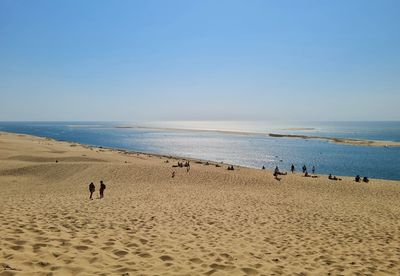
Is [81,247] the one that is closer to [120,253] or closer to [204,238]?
[120,253]

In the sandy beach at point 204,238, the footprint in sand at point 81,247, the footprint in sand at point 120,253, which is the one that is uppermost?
the footprint in sand at point 81,247

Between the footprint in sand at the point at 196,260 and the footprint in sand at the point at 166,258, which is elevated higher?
the footprint in sand at the point at 166,258

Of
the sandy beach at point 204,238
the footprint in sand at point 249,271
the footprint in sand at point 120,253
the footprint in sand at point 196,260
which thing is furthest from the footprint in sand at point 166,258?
the footprint in sand at point 249,271

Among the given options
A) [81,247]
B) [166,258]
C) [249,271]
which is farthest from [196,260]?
[81,247]

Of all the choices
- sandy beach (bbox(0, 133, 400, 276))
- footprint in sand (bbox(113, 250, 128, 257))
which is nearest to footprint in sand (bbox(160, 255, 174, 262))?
sandy beach (bbox(0, 133, 400, 276))

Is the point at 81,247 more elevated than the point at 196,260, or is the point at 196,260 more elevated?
the point at 81,247

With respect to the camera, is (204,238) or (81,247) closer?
(81,247)

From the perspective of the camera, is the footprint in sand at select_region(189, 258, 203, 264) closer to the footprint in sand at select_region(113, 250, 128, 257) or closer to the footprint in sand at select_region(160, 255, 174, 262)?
the footprint in sand at select_region(160, 255, 174, 262)

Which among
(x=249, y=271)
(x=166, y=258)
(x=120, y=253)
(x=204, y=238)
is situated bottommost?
(x=204, y=238)

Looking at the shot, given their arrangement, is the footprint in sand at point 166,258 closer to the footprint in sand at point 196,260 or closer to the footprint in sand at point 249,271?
the footprint in sand at point 196,260

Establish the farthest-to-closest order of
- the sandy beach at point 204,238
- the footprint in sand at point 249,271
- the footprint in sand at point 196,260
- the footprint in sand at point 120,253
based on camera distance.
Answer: the footprint in sand at point 196,260
the footprint in sand at point 120,253
the footprint in sand at point 249,271
the sandy beach at point 204,238

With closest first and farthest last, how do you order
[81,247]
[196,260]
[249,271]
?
[249,271]
[81,247]
[196,260]

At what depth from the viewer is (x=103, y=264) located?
25.0 feet

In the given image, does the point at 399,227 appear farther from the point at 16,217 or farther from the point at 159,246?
the point at 16,217
